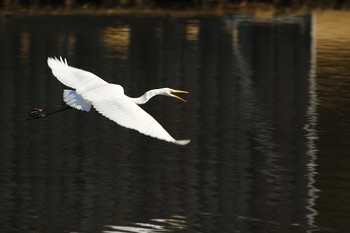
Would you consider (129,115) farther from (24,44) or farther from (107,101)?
(24,44)

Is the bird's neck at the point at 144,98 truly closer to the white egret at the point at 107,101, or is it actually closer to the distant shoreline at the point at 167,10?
the white egret at the point at 107,101

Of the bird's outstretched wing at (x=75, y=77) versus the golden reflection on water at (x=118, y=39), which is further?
the golden reflection on water at (x=118, y=39)

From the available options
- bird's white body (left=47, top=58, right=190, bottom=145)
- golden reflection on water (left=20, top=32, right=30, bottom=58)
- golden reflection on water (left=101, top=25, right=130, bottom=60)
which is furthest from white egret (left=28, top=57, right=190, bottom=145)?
golden reflection on water (left=20, top=32, right=30, bottom=58)

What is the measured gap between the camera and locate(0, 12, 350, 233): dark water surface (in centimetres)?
1686

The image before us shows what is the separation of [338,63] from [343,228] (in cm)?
1721

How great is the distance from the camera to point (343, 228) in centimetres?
1602

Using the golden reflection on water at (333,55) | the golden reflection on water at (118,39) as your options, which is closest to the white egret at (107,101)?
the golden reflection on water at (333,55)

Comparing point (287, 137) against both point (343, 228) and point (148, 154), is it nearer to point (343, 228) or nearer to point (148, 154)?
point (148, 154)

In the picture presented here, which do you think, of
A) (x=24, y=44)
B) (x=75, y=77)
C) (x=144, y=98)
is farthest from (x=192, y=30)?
(x=144, y=98)

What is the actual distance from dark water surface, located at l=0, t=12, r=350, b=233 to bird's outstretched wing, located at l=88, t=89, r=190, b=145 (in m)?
1.32

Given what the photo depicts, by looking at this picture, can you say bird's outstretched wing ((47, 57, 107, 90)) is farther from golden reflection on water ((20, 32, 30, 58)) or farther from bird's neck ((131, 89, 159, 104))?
golden reflection on water ((20, 32, 30, 58))

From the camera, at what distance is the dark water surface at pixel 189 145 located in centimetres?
1686

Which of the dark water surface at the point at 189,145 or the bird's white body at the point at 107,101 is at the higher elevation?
the bird's white body at the point at 107,101

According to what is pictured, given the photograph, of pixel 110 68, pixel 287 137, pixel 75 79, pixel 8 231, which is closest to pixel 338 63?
pixel 110 68
